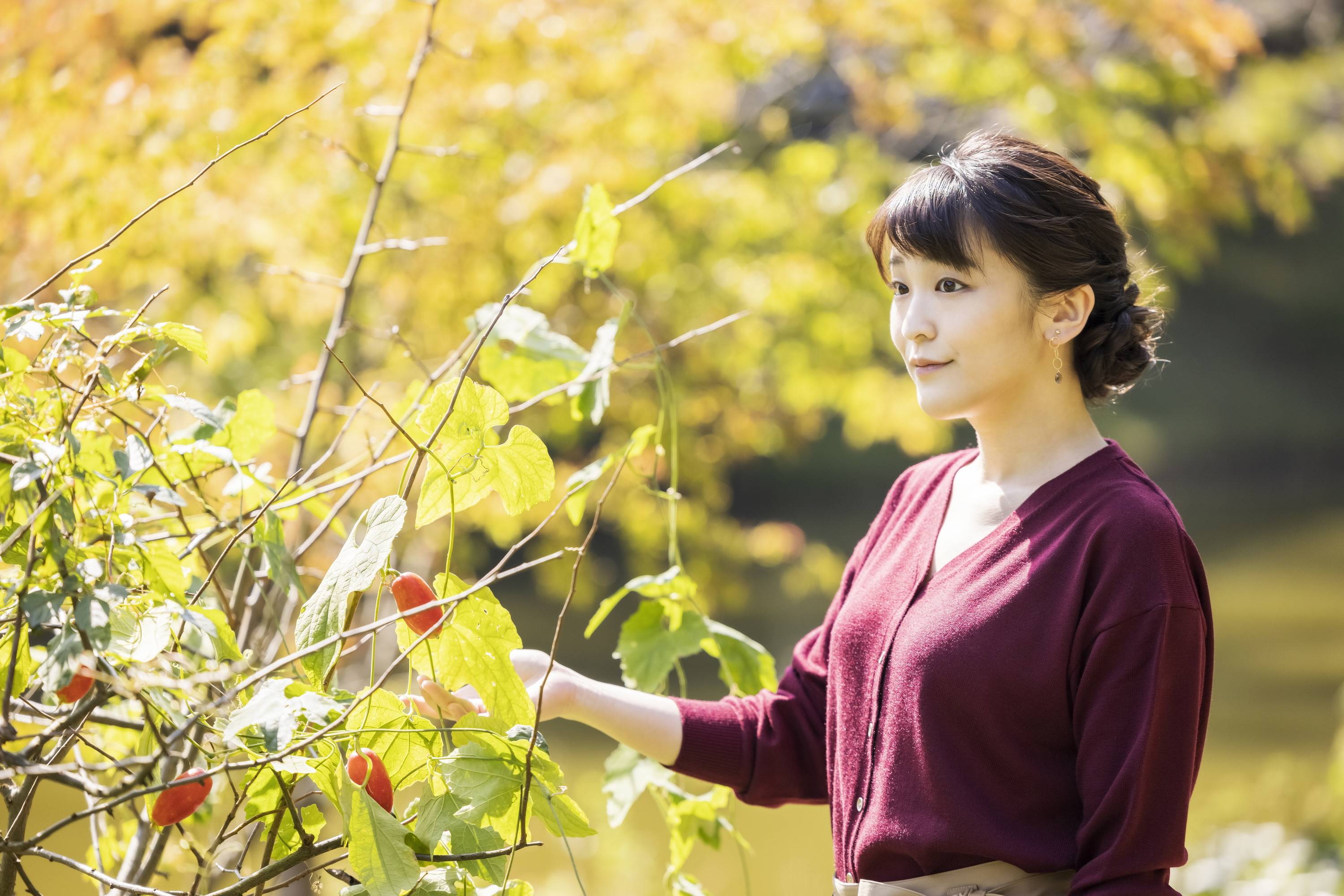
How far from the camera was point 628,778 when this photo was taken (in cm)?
143

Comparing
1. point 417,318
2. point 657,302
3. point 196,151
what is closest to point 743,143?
point 657,302

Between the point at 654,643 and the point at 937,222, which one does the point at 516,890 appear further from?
the point at 937,222

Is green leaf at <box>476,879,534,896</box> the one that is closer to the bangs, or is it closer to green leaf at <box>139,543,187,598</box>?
green leaf at <box>139,543,187,598</box>

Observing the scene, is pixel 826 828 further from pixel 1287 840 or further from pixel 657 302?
pixel 657 302

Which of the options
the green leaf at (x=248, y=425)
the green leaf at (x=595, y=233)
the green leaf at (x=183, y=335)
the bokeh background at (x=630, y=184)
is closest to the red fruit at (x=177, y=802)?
the green leaf at (x=183, y=335)

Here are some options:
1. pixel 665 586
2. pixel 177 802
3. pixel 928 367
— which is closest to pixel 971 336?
pixel 928 367

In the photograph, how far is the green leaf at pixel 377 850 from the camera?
817mm

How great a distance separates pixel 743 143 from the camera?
15.6ft

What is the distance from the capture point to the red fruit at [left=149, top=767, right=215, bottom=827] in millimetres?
846

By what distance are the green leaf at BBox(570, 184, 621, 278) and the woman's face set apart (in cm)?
33

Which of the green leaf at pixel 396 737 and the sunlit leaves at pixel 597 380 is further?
the sunlit leaves at pixel 597 380

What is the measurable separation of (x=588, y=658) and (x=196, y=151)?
6.22m

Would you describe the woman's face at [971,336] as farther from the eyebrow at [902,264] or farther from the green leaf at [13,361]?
the green leaf at [13,361]

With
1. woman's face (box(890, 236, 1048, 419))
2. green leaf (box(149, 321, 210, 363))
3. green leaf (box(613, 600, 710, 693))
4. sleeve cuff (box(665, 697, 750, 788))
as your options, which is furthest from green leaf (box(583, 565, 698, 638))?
green leaf (box(149, 321, 210, 363))
